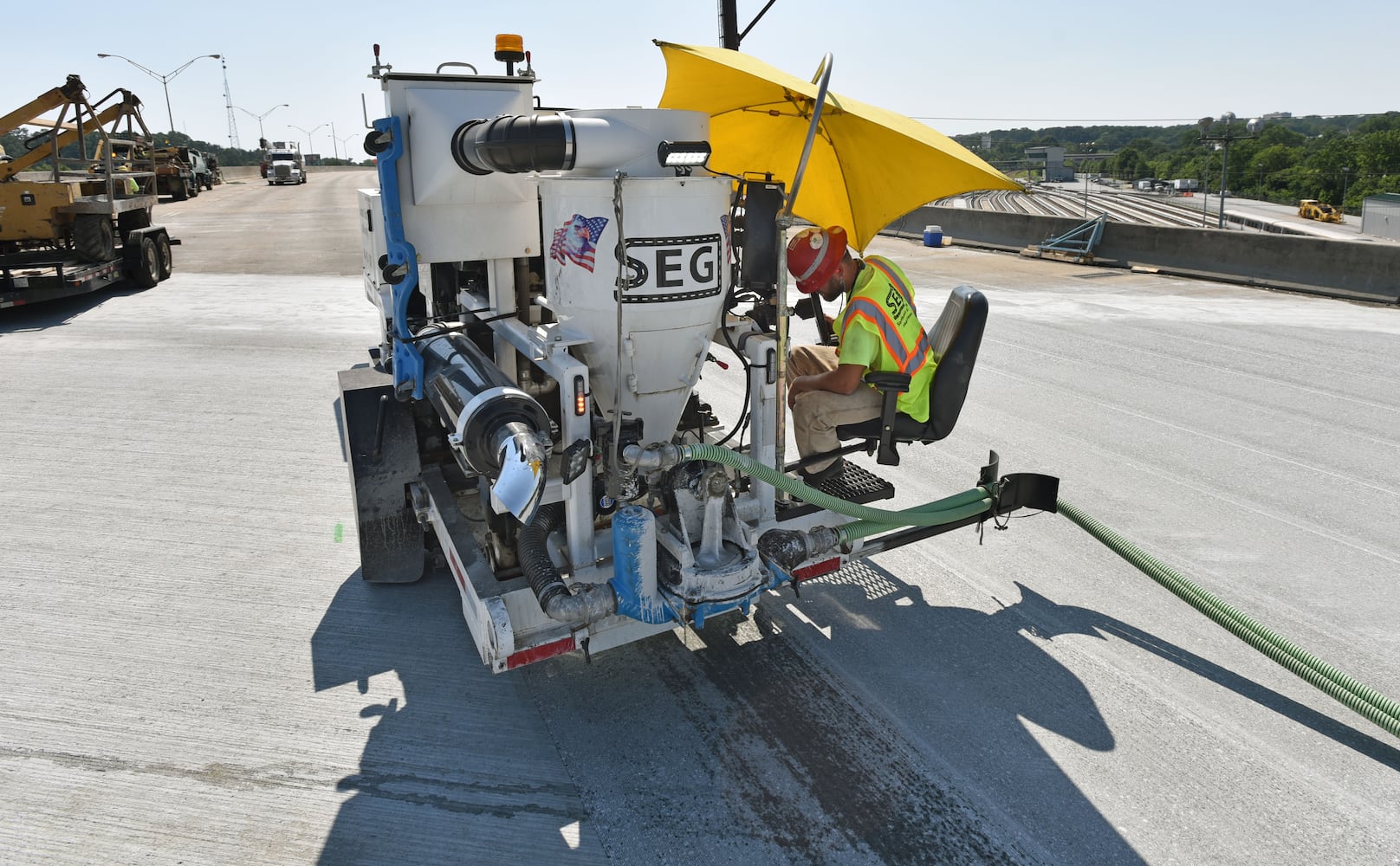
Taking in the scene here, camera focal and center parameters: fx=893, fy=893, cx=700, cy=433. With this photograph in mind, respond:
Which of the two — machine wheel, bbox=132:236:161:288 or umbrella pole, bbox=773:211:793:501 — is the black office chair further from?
machine wheel, bbox=132:236:161:288

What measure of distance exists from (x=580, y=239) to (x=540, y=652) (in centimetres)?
169

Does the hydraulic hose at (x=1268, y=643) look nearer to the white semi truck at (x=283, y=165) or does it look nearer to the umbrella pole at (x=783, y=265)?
the umbrella pole at (x=783, y=265)

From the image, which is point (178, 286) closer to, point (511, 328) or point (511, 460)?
point (511, 328)

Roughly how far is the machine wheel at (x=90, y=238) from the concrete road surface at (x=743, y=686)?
6865 millimetres

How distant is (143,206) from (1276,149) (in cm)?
9937

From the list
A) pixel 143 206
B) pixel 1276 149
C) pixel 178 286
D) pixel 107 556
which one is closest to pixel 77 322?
pixel 178 286

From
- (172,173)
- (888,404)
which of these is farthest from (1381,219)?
(172,173)

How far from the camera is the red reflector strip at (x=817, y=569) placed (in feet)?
13.4

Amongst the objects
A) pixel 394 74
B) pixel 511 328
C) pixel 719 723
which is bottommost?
pixel 719 723

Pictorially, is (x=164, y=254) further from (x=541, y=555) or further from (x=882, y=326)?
(x=882, y=326)


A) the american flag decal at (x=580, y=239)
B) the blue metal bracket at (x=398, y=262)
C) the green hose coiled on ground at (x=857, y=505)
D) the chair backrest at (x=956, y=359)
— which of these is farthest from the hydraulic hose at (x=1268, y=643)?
the blue metal bracket at (x=398, y=262)

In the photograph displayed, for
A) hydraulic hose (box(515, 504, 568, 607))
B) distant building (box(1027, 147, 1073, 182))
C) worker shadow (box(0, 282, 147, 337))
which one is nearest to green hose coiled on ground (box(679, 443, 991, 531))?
hydraulic hose (box(515, 504, 568, 607))

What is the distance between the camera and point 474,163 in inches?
158

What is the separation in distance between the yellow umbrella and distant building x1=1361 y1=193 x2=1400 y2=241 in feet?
128
